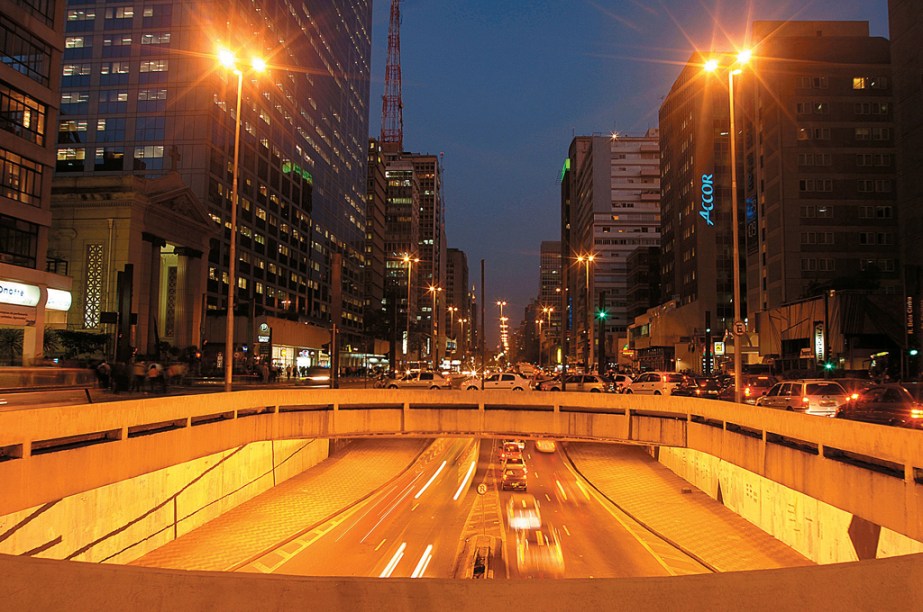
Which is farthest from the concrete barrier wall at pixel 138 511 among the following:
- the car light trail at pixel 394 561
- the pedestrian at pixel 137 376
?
the pedestrian at pixel 137 376

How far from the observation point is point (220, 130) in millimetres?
76500

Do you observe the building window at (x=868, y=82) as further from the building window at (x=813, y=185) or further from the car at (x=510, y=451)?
the car at (x=510, y=451)

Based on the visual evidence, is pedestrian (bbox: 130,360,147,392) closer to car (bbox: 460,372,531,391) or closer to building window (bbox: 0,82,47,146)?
building window (bbox: 0,82,47,146)

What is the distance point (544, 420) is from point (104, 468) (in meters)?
15.7

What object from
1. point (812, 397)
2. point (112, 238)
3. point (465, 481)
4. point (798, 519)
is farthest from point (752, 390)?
point (112, 238)

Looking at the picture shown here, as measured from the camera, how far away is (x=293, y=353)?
3317 inches

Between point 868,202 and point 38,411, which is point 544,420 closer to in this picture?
point 38,411

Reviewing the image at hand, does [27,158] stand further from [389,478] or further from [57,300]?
A: [389,478]

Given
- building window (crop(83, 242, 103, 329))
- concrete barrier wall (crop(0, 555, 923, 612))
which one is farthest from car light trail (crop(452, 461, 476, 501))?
building window (crop(83, 242, 103, 329))

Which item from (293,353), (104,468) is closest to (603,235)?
(293,353)

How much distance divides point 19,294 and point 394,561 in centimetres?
3096

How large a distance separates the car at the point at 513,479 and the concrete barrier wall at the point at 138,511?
11.2 meters

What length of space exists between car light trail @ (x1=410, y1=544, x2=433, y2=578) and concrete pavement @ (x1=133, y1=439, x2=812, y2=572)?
519 centimetres

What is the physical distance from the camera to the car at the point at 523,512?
25406 mm
